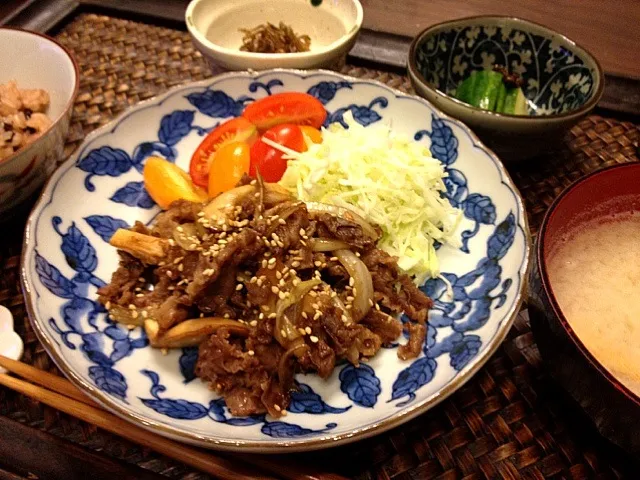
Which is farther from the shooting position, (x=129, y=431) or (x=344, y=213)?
(x=344, y=213)

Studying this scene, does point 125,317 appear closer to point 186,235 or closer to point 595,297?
point 186,235

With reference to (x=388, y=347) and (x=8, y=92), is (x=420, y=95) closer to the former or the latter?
(x=388, y=347)

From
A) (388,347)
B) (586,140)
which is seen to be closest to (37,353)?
(388,347)

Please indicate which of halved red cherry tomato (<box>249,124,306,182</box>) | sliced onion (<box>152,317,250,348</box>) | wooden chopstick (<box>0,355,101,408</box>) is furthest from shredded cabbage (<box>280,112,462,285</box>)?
wooden chopstick (<box>0,355,101,408</box>)

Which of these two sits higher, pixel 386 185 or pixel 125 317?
pixel 386 185

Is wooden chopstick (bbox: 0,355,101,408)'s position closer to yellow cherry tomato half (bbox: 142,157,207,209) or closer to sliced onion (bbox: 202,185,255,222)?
sliced onion (bbox: 202,185,255,222)

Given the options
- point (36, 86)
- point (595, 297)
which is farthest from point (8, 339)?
point (595, 297)

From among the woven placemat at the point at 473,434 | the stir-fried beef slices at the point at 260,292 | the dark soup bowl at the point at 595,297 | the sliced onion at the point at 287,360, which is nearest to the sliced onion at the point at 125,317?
the stir-fried beef slices at the point at 260,292
